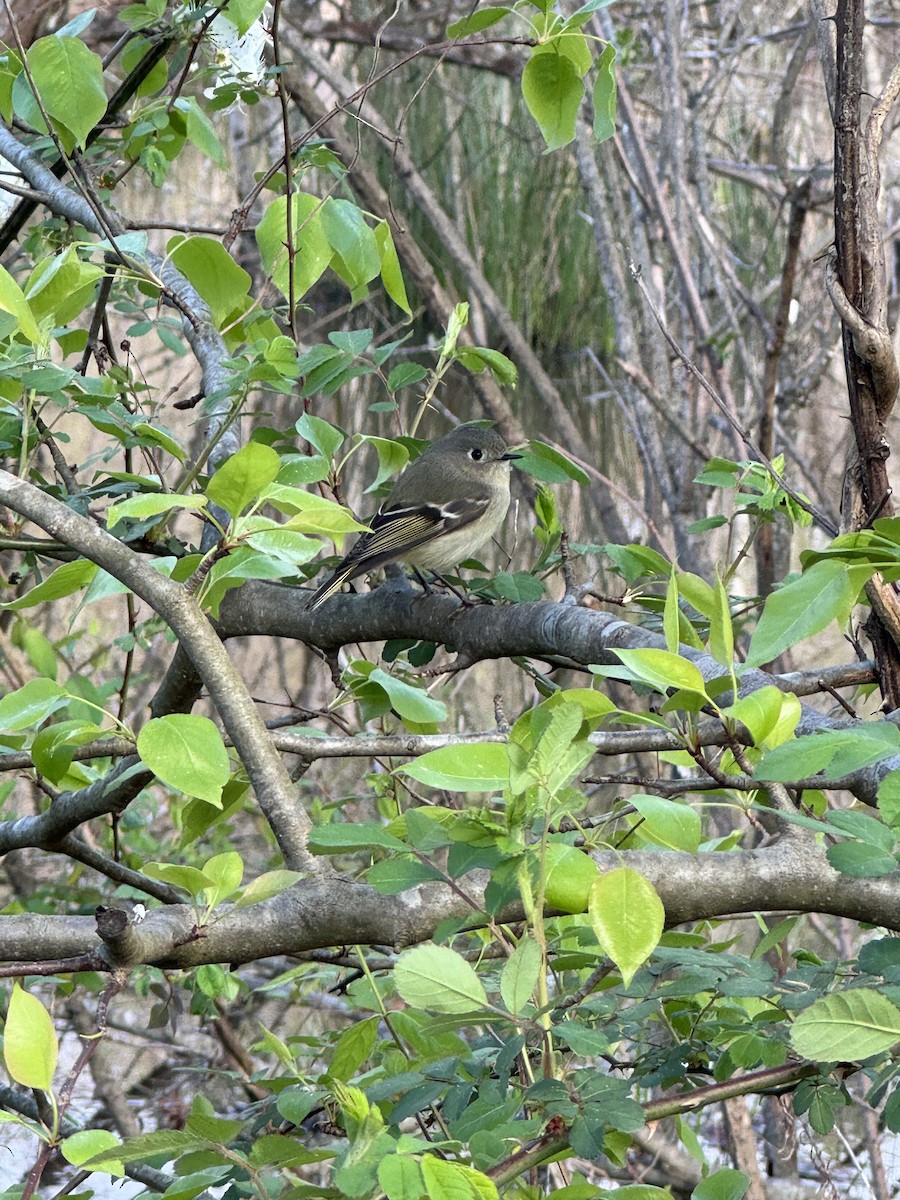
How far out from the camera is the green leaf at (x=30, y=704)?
87 centimetres

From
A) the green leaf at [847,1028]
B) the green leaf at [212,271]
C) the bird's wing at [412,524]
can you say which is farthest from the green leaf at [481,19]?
the bird's wing at [412,524]

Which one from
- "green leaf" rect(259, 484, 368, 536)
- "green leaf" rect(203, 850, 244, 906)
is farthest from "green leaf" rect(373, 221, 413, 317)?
"green leaf" rect(203, 850, 244, 906)

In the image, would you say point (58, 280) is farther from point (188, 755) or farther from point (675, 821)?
point (675, 821)

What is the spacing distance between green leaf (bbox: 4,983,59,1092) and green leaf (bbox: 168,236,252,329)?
78cm

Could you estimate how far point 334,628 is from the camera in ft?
5.48

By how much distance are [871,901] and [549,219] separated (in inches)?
131

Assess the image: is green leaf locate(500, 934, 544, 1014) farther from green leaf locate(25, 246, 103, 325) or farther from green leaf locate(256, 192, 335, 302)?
green leaf locate(256, 192, 335, 302)

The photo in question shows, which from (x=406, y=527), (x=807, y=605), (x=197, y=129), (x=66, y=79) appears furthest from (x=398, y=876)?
(x=406, y=527)

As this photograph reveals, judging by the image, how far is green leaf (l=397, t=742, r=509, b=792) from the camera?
2.22ft

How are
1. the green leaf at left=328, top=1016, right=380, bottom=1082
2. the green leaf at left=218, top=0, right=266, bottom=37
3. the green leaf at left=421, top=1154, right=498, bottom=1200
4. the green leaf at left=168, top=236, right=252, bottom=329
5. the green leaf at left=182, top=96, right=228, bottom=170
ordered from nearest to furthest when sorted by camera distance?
1. the green leaf at left=421, top=1154, right=498, bottom=1200
2. the green leaf at left=328, top=1016, right=380, bottom=1082
3. the green leaf at left=168, top=236, right=252, bottom=329
4. the green leaf at left=218, top=0, right=266, bottom=37
5. the green leaf at left=182, top=96, right=228, bottom=170

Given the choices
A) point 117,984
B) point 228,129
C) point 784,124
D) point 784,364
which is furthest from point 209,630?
point 228,129

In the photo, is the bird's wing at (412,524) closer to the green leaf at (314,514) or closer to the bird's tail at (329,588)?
the bird's tail at (329,588)

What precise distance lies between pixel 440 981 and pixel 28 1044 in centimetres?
24

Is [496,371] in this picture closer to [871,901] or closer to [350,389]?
[871,901]
